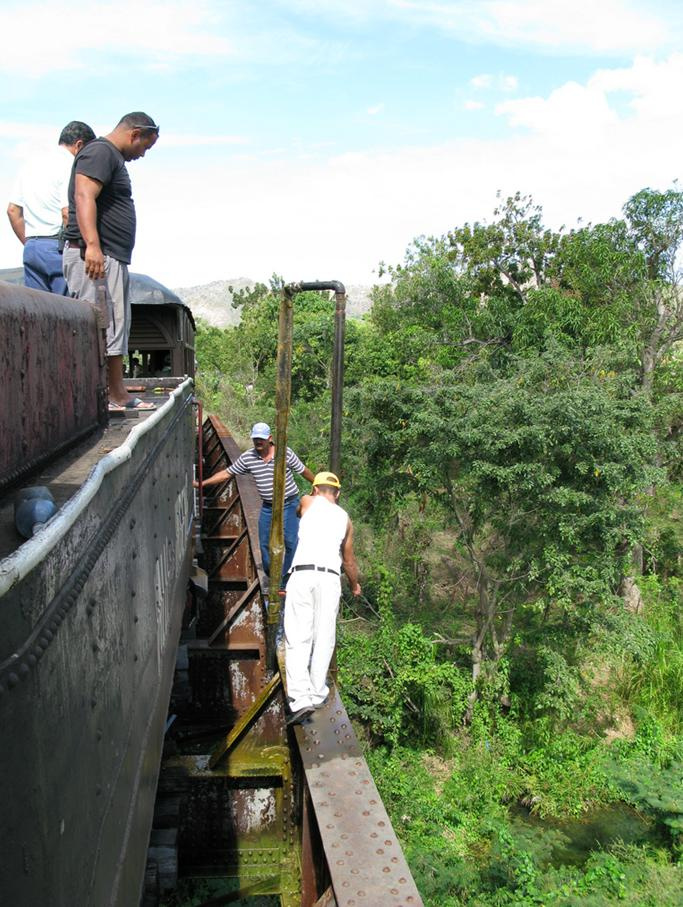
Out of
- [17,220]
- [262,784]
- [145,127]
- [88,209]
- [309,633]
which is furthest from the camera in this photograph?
[262,784]

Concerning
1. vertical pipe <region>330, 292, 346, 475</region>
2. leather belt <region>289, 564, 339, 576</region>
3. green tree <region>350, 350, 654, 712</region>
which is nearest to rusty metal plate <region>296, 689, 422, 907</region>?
leather belt <region>289, 564, 339, 576</region>

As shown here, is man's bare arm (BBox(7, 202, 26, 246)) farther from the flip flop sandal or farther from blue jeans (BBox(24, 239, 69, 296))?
the flip flop sandal

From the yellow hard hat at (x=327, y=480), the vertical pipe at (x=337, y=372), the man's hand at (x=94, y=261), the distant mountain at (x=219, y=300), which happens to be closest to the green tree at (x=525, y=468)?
the vertical pipe at (x=337, y=372)

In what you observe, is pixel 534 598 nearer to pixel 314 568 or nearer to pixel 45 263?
pixel 314 568

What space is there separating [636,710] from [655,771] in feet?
9.84

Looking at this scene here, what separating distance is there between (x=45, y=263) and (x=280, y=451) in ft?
5.70

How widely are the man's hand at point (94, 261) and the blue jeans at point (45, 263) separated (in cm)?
87

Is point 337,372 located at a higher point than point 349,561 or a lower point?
higher

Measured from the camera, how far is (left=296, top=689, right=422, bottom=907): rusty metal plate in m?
2.68

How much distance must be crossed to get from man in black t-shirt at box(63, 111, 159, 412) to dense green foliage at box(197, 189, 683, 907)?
772 centimetres

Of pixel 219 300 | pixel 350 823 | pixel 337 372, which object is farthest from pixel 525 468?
pixel 219 300

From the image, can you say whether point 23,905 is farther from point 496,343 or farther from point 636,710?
point 496,343

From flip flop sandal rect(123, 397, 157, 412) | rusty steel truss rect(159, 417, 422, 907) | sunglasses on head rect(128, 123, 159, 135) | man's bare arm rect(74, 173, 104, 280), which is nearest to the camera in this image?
rusty steel truss rect(159, 417, 422, 907)

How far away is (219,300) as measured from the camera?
561 feet
